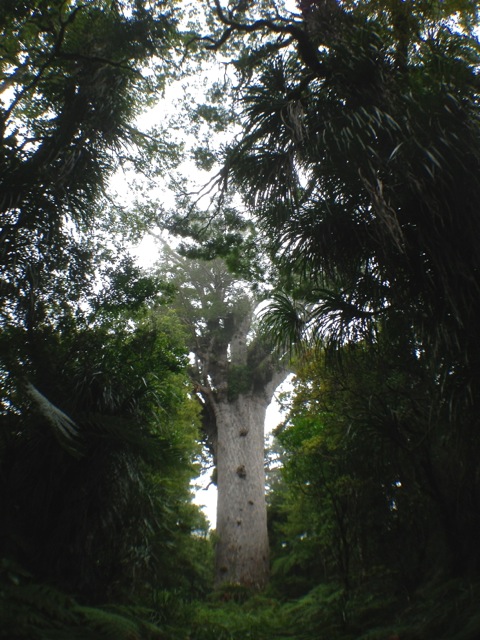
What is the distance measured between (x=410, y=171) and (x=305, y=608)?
4554 millimetres

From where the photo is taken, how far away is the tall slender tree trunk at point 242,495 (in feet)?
27.8

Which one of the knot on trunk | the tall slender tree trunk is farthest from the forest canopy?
the knot on trunk

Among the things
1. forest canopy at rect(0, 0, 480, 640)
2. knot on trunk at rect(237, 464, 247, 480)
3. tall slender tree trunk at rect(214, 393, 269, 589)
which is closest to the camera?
forest canopy at rect(0, 0, 480, 640)

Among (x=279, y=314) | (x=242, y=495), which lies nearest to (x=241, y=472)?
(x=242, y=495)

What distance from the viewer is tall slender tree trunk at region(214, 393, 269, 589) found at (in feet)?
27.8

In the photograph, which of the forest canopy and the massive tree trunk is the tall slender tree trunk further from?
the forest canopy

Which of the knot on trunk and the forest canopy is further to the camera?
the knot on trunk

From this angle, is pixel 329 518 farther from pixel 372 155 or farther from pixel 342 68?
pixel 342 68

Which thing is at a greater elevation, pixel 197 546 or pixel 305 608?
pixel 197 546

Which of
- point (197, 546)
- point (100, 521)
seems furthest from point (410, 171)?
point (197, 546)

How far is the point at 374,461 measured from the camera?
451 cm

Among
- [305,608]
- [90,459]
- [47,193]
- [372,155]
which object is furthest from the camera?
[47,193]

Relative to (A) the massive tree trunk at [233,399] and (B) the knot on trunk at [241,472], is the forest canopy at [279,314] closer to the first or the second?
(A) the massive tree trunk at [233,399]

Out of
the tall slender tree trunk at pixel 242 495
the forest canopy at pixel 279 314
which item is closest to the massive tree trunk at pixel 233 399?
the tall slender tree trunk at pixel 242 495
